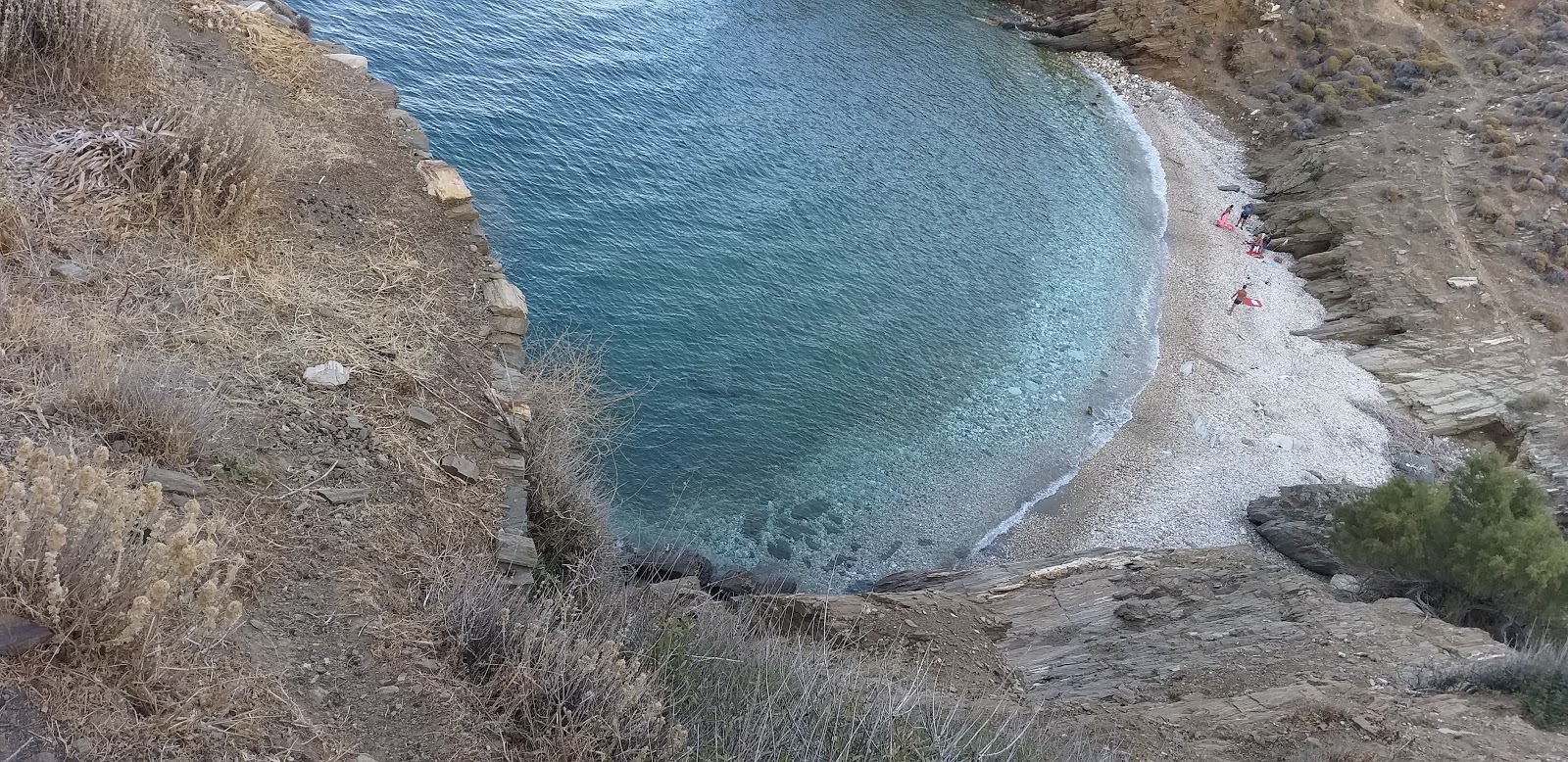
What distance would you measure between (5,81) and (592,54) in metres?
16.1

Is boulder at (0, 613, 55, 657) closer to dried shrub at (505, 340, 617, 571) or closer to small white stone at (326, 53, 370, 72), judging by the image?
dried shrub at (505, 340, 617, 571)

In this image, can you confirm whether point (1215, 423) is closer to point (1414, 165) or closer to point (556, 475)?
point (1414, 165)

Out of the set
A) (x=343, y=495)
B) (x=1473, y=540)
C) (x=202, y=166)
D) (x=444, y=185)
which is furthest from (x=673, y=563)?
(x=1473, y=540)

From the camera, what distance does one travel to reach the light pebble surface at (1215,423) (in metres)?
16.0

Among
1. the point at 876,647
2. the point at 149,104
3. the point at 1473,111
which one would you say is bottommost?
the point at 876,647

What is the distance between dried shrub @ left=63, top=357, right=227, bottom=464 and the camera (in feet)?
18.7

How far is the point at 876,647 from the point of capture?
10406 mm

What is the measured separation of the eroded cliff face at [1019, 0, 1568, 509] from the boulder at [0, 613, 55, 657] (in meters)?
20.8

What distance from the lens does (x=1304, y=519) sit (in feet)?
51.3

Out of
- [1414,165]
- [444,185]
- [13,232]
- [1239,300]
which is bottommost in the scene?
[1239,300]

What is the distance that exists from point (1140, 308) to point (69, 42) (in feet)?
65.6

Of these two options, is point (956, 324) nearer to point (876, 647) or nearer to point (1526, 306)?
point (876, 647)

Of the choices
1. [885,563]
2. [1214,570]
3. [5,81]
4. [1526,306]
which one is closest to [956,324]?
[885,563]

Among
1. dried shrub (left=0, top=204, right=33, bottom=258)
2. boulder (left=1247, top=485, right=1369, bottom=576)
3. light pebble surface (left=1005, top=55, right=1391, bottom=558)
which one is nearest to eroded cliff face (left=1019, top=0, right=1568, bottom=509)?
light pebble surface (left=1005, top=55, right=1391, bottom=558)
